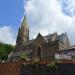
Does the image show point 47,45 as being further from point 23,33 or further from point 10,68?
point 10,68

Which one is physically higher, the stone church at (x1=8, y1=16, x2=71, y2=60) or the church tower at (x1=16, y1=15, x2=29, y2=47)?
the church tower at (x1=16, y1=15, x2=29, y2=47)

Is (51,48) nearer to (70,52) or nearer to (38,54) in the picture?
(38,54)

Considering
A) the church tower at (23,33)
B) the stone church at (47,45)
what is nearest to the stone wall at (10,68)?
the stone church at (47,45)

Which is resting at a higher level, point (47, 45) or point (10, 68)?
point (47, 45)

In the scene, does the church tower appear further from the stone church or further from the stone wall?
the stone wall

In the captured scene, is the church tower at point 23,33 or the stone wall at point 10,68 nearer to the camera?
the stone wall at point 10,68

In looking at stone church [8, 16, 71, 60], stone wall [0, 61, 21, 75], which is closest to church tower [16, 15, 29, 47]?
stone church [8, 16, 71, 60]

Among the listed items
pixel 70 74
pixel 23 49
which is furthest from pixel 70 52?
pixel 23 49

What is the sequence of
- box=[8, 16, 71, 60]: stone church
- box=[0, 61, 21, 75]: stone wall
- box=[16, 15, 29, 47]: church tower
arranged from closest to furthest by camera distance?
box=[0, 61, 21, 75]: stone wall < box=[8, 16, 71, 60]: stone church < box=[16, 15, 29, 47]: church tower

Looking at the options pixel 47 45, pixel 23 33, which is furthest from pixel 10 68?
pixel 23 33

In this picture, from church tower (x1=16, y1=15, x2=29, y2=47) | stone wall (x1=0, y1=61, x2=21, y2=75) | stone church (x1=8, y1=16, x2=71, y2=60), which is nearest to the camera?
stone wall (x1=0, y1=61, x2=21, y2=75)

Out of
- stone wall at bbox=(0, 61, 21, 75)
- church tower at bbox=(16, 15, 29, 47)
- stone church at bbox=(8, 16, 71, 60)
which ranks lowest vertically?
stone wall at bbox=(0, 61, 21, 75)

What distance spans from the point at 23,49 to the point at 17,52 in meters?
2.60

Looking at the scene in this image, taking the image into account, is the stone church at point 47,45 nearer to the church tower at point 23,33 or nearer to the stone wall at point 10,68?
the church tower at point 23,33
